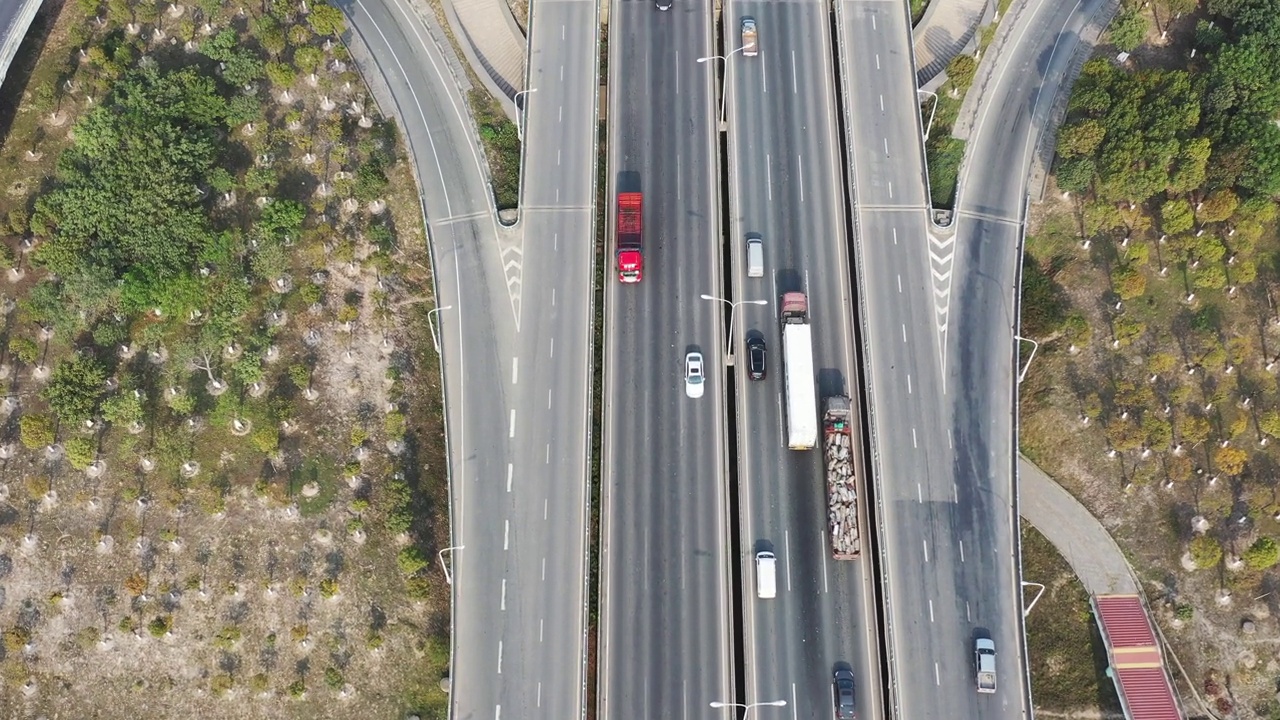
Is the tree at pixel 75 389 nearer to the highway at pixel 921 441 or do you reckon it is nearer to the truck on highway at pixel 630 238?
the truck on highway at pixel 630 238

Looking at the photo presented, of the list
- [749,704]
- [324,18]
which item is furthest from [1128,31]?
[324,18]

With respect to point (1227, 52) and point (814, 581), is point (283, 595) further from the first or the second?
point (1227, 52)

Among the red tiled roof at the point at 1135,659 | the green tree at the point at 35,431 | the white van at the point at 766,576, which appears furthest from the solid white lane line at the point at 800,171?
the green tree at the point at 35,431

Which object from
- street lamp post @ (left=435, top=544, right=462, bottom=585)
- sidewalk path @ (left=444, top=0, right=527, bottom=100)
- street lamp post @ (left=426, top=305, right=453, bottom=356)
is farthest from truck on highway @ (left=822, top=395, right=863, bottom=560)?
sidewalk path @ (left=444, top=0, right=527, bottom=100)

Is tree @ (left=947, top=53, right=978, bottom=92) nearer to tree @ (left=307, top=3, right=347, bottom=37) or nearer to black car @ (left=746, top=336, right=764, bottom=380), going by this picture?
black car @ (left=746, top=336, right=764, bottom=380)

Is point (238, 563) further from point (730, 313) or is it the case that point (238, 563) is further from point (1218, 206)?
point (1218, 206)

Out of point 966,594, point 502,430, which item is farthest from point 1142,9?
point 502,430
